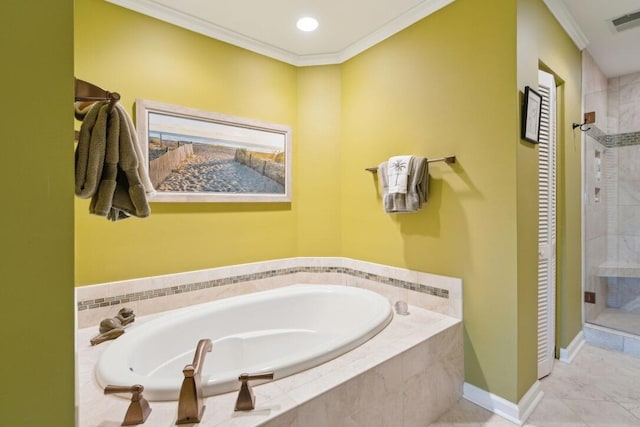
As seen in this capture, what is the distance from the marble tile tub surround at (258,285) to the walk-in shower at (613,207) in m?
1.70

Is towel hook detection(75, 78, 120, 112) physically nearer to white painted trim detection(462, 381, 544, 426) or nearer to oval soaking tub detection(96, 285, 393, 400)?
A: oval soaking tub detection(96, 285, 393, 400)

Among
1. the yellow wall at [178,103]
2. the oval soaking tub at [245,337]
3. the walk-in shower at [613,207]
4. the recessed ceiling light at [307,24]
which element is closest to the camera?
the oval soaking tub at [245,337]

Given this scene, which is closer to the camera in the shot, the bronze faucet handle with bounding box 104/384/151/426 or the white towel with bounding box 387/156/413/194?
the bronze faucet handle with bounding box 104/384/151/426

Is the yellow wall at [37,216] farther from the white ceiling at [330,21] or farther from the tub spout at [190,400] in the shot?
the white ceiling at [330,21]

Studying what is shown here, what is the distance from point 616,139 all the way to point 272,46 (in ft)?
11.2

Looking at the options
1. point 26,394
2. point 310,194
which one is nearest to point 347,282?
point 310,194

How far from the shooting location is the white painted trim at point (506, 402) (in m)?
1.68

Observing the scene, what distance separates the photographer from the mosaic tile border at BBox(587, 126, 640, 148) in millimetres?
2839

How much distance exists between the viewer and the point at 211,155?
2.20 meters

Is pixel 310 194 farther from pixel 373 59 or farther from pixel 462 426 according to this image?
pixel 462 426

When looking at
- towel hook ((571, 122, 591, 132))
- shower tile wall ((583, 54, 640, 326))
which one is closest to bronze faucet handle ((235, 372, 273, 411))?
towel hook ((571, 122, 591, 132))

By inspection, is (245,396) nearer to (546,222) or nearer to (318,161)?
(318,161)

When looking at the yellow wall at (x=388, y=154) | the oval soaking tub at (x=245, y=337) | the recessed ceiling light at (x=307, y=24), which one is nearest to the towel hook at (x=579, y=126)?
the yellow wall at (x=388, y=154)

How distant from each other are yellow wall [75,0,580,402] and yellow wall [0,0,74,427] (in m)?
1.39
